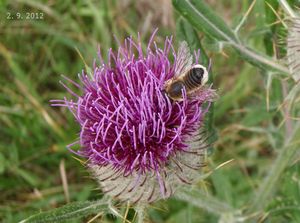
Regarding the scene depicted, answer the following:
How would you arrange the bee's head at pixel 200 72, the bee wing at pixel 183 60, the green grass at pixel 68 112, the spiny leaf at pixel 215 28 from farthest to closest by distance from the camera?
1. the green grass at pixel 68 112
2. the spiny leaf at pixel 215 28
3. the bee wing at pixel 183 60
4. the bee's head at pixel 200 72

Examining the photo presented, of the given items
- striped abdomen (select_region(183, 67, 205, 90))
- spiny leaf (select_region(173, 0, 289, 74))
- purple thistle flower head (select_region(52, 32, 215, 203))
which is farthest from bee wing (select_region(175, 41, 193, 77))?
spiny leaf (select_region(173, 0, 289, 74))

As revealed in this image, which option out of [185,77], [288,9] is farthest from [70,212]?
[288,9]

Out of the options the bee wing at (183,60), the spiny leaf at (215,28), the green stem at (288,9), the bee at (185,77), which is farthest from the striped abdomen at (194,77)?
the green stem at (288,9)

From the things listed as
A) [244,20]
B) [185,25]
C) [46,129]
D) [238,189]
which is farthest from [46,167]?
[244,20]

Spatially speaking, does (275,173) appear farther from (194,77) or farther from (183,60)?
(194,77)

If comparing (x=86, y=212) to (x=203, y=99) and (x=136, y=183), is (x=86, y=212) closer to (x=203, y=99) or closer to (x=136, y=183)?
(x=136, y=183)

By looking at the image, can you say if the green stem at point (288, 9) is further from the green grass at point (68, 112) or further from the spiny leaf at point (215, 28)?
the green grass at point (68, 112)
